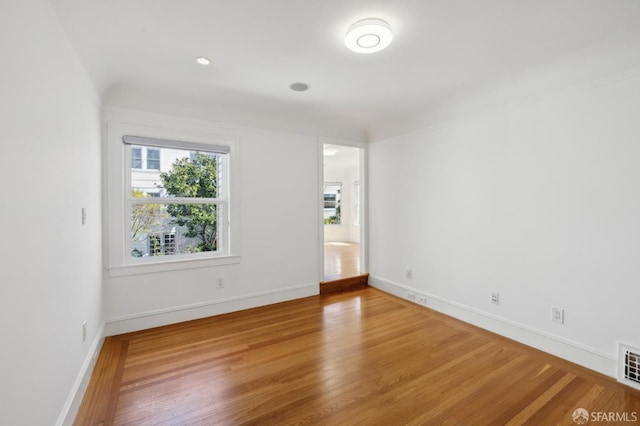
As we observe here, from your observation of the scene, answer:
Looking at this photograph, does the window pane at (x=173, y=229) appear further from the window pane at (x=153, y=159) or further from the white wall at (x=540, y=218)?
the white wall at (x=540, y=218)

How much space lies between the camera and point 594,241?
2305 mm

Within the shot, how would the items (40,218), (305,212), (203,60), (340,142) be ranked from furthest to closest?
(340,142) → (305,212) → (203,60) → (40,218)

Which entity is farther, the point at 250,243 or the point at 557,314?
the point at 250,243

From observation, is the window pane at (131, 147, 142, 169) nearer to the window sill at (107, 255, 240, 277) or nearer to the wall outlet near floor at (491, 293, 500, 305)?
the window sill at (107, 255, 240, 277)

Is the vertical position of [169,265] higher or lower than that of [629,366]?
higher

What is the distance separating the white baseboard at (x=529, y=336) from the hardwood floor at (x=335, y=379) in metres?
0.09

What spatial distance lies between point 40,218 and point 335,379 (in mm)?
2056

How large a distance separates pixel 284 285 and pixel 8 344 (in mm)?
2976

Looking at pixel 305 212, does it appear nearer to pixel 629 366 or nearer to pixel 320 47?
pixel 320 47

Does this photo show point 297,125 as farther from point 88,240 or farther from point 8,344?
point 8,344

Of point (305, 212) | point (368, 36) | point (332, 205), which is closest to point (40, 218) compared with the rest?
point (368, 36)

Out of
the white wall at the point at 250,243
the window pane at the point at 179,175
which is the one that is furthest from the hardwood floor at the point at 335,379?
the window pane at the point at 179,175

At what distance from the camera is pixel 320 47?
87.7 inches

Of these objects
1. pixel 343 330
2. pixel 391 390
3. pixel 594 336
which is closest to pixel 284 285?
pixel 343 330
